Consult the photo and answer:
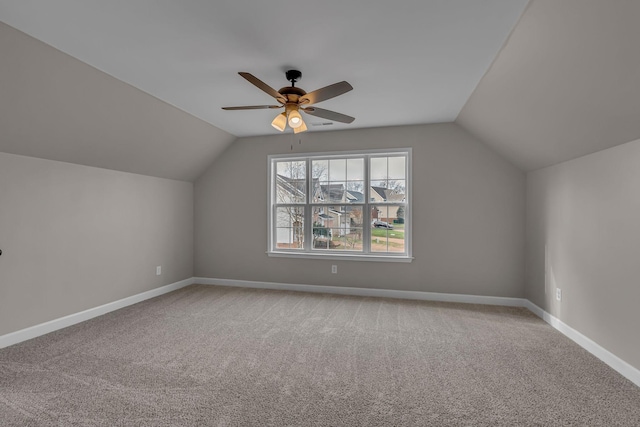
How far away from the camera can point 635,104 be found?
6.58 ft

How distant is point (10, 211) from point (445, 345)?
13.8 ft

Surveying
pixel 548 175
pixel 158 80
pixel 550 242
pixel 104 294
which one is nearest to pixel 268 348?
pixel 104 294

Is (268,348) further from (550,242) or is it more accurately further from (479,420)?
(550,242)

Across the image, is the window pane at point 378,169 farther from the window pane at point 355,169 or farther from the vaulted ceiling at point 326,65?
the vaulted ceiling at point 326,65

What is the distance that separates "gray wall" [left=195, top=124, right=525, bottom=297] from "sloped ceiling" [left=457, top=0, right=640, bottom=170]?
0.80 metres

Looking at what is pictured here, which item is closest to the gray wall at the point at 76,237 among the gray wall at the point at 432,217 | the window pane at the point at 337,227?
the gray wall at the point at 432,217

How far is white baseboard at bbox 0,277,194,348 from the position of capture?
2.89m

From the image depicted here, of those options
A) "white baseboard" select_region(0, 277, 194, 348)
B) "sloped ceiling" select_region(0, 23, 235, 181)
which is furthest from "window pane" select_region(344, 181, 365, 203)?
"white baseboard" select_region(0, 277, 194, 348)

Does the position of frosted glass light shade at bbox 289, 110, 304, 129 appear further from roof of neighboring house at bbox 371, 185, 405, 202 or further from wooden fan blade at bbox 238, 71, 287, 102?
roof of neighboring house at bbox 371, 185, 405, 202

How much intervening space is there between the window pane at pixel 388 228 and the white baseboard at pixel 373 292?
0.62 m

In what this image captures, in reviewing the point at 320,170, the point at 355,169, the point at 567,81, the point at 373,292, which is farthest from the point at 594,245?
the point at 320,170

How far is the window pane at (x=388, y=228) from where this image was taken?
458cm

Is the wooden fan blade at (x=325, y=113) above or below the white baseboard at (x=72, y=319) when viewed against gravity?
above

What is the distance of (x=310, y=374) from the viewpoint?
93.9 inches
